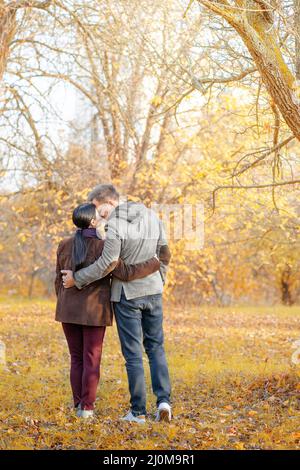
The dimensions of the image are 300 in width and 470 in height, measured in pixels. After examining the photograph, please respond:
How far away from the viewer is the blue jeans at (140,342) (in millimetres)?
4543

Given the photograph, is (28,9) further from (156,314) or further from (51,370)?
(156,314)

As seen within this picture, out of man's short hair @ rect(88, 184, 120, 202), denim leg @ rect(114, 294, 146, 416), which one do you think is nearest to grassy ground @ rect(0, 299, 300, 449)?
denim leg @ rect(114, 294, 146, 416)

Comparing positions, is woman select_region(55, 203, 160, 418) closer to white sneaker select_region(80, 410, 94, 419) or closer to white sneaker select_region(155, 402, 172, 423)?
white sneaker select_region(80, 410, 94, 419)

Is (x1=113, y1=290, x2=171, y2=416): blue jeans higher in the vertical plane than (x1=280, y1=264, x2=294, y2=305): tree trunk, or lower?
higher

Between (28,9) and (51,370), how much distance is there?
4580 mm

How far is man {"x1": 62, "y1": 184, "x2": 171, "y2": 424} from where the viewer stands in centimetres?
452

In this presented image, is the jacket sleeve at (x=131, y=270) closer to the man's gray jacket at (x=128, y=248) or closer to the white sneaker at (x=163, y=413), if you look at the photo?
the man's gray jacket at (x=128, y=248)

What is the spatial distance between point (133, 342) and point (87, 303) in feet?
1.43

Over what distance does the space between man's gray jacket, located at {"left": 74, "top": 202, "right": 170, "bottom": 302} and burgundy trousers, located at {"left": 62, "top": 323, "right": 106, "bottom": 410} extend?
0.32 metres

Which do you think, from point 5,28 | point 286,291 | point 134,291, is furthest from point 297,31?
point 286,291

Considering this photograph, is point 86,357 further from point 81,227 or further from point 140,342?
point 81,227

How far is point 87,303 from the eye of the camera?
15.1 ft

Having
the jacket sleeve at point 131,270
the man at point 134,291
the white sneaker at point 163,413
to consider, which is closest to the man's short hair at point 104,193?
the man at point 134,291

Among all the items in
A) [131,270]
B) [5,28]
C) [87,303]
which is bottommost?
[87,303]
